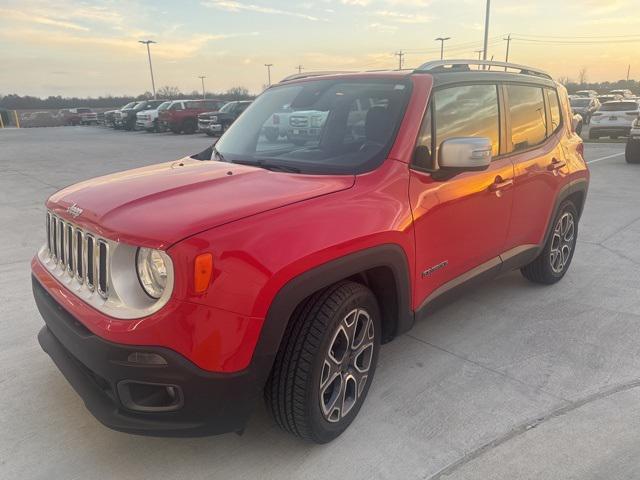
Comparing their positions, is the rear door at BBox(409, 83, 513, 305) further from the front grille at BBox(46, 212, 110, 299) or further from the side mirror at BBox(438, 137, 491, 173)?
the front grille at BBox(46, 212, 110, 299)

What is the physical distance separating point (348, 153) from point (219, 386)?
1.50 metres

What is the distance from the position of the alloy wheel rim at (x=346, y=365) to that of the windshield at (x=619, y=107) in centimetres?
2027

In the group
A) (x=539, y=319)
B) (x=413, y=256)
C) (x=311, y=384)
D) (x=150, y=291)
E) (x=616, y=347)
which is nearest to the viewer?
(x=150, y=291)

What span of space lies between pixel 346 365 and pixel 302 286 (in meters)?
0.65

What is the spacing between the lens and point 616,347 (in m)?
3.45

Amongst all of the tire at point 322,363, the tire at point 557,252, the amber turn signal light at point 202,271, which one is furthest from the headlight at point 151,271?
the tire at point 557,252

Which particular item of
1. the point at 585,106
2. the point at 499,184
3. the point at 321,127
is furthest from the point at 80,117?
the point at 499,184

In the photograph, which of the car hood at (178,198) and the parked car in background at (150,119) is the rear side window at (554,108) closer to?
the car hood at (178,198)

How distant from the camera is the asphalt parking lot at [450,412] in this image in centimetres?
239

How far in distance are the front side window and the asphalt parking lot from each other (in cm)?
136

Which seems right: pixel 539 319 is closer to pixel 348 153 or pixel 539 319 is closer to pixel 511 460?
pixel 511 460

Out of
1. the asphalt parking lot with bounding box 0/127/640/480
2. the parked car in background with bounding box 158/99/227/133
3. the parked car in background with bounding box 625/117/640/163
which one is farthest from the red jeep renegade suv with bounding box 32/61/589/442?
the parked car in background with bounding box 158/99/227/133

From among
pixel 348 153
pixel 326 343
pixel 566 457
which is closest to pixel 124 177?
pixel 348 153

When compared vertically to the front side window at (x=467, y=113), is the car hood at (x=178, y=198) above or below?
below
